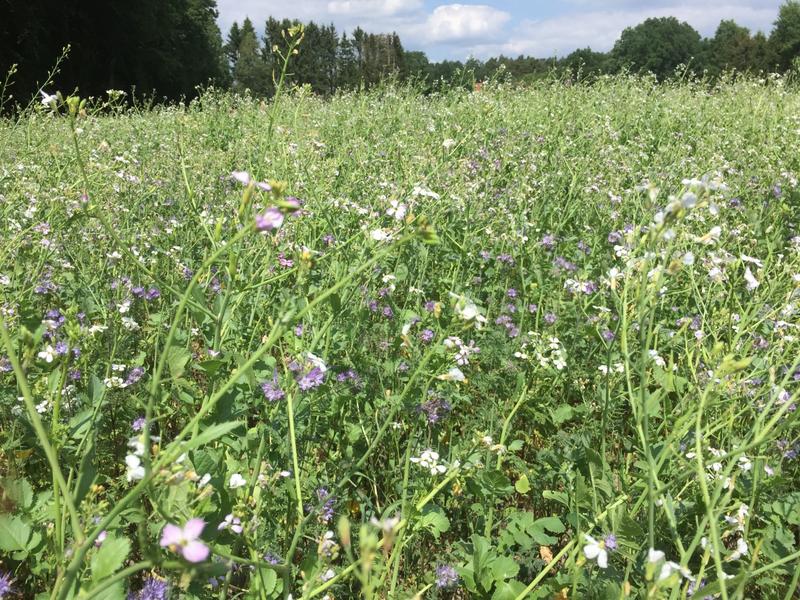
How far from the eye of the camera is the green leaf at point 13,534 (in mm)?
1320

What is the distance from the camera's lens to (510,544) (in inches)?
66.8

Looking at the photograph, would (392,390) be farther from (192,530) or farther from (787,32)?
(787,32)

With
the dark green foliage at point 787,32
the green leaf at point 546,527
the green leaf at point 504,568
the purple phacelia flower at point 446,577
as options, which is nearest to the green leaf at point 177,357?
the purple phacelia flower at point 446,577

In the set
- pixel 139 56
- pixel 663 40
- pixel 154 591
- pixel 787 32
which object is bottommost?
pixel 154 591

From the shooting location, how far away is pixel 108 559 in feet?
3.36

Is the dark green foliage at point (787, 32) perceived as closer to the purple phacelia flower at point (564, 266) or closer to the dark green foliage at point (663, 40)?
the dark green foliage at point (663, 40)

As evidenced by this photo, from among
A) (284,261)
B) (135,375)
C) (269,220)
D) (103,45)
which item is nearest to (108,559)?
(269,220)

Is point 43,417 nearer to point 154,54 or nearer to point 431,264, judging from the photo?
point 431,264

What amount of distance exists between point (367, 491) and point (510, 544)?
21.1 inches

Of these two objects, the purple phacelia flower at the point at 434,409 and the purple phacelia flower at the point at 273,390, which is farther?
the purple phacelia flower at the point at 434,409

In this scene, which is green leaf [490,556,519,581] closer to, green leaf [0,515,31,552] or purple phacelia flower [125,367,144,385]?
green leaf [0,515,31,552]

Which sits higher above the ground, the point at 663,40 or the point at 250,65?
the point at 663,40

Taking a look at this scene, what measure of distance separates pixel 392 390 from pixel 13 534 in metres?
1.23

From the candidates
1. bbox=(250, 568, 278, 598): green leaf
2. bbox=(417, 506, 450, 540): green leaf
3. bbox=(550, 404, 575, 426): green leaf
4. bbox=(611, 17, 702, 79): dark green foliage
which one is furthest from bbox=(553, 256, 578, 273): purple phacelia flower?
bbox=(611, 17, 702, 79): dark green foliage
